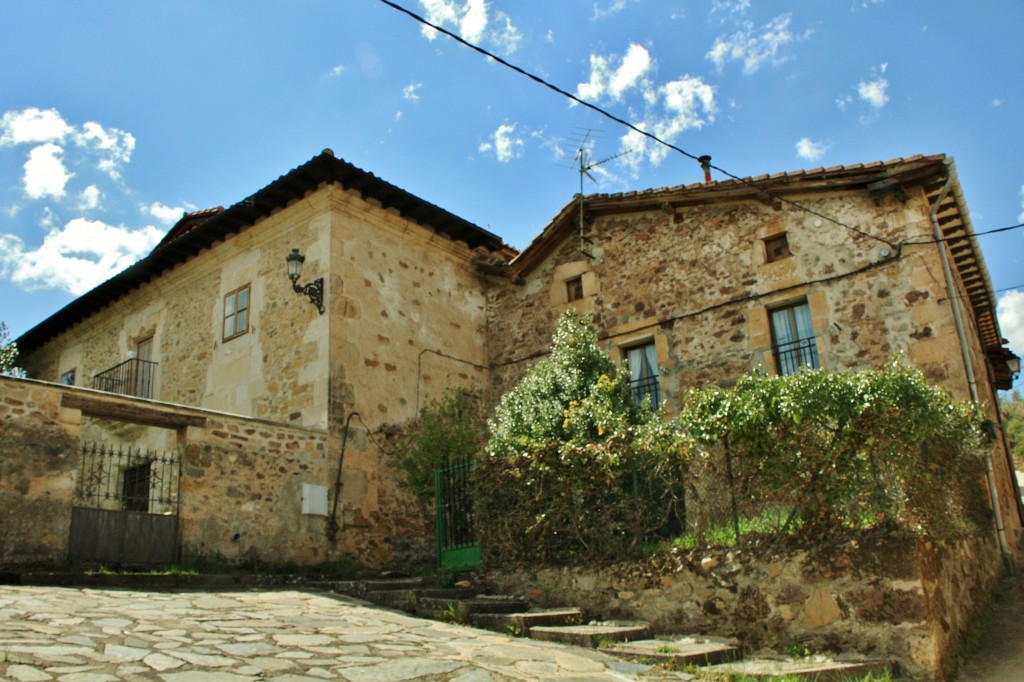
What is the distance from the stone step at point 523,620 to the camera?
23.4 feet

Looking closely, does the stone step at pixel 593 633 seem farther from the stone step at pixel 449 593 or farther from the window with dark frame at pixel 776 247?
the window with dark frame at pixel 776 247

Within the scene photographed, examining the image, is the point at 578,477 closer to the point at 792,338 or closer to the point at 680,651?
the point at 680,651

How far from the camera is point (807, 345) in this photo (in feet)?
35.1

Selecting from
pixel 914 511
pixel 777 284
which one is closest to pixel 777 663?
pixel 914 511

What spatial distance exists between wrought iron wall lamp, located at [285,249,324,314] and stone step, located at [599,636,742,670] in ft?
22.8

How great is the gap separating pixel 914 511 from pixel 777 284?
5.20m

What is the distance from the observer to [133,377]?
14.9m

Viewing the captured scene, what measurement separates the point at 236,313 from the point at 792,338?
27.1ft

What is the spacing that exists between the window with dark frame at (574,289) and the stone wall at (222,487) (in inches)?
144

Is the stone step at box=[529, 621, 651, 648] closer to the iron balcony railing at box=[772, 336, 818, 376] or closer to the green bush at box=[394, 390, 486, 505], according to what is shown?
the green bush at box=[394, 390, 486, 505]

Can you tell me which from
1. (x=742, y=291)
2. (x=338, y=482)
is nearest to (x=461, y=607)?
(x=338, y=482)

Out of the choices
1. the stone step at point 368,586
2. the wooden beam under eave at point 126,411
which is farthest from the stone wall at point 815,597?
the wooden beam under eave at point 126,411

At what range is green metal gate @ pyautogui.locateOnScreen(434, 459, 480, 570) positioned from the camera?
9289 mm

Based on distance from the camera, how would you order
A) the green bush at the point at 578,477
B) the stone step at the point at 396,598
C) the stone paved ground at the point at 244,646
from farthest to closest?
the stone step at the point at 396,598
the green bush at the point at 578,477
the stone paved ground at the point at 244,646
